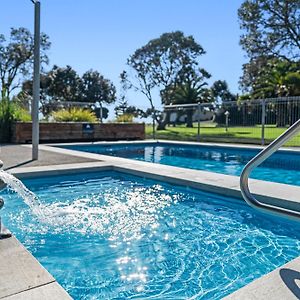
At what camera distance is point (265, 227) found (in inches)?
165

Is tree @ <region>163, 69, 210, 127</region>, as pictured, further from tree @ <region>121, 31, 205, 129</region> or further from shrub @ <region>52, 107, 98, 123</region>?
shrub @ <region>52, 107, 98, 123</region>

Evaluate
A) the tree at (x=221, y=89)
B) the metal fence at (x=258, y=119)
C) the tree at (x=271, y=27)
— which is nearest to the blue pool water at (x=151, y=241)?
the metal fence at (x=258, y=119)

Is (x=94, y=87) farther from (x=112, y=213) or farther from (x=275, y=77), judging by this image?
(x=112, y=213)

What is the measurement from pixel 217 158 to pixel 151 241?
26.9 ft

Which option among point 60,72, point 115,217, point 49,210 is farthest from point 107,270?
point 60,72

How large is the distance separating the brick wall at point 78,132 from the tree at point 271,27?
9445 millimetres

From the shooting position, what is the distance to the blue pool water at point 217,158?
326 inches

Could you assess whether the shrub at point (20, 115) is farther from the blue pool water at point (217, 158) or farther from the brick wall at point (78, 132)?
the blue pool water at point (217, 158)

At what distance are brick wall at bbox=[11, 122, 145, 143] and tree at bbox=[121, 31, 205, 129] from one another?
1685 cm

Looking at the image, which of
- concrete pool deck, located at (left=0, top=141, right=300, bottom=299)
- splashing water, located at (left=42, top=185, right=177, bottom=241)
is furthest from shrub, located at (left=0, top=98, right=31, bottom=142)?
splashing water, located at (left=42, top=185, right=177, bottom=241)

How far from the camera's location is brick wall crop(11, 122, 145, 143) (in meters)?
13.2

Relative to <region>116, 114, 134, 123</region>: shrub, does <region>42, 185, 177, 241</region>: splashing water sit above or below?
below

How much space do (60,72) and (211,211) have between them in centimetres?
3567

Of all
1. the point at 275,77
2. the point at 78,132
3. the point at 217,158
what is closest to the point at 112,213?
the point at 217,158
